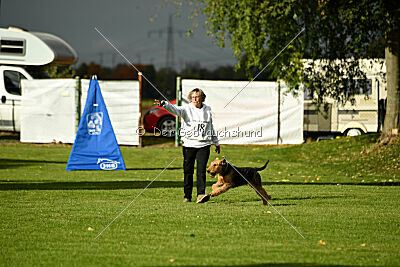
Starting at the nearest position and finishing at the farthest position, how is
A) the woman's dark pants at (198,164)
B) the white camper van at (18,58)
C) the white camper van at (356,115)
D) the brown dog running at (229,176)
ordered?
the brown dog running at (229,176) < the woman's dark pants at (198,164) < the white camper van at (18,58) < the white camper van at (356,115)

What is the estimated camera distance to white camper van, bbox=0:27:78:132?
74.3 ft

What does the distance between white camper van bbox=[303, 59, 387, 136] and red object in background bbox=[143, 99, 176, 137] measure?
5.28 meters

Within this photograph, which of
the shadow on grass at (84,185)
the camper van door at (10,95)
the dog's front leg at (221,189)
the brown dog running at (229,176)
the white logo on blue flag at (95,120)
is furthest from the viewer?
the camper van door at (10,95)

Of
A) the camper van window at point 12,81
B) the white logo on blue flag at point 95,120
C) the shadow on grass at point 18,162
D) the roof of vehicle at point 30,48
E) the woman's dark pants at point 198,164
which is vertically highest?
the roof of vehicle at point 30,48

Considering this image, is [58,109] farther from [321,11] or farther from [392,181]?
[392,181]

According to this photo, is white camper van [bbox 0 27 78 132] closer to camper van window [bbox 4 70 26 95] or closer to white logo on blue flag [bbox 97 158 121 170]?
camper van window [bbox 4 70 26 95]

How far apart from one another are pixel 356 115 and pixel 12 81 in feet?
43.6

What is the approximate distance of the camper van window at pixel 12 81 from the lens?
2363 cm

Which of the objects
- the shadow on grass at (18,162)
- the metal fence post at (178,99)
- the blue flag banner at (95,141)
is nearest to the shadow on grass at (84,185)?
the blue flag banner at (95,141)

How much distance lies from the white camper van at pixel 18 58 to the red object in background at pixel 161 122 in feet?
12.5

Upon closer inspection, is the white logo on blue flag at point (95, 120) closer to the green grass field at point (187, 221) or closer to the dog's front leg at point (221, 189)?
the green grass field at point (187, 221)

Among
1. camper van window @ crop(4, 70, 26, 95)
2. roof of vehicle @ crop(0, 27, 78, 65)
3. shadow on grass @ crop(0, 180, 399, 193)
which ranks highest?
roof of vehicle @ crop(0, 27, 78, 65)

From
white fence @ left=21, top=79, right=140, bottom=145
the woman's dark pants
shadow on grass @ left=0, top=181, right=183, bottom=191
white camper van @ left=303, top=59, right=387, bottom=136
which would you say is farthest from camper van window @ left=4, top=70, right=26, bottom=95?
the woman's dark pants

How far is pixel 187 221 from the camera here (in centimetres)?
782
